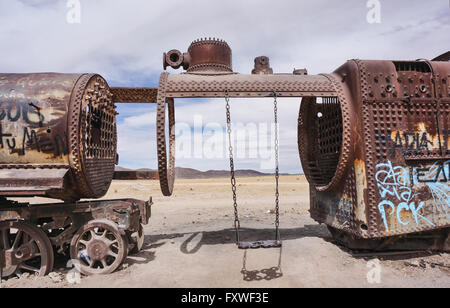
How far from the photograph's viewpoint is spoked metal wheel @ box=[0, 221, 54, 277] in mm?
5645

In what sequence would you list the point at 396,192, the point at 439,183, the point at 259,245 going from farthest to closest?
the point at 439,183 < the point at 396,192 < the point at 259,245

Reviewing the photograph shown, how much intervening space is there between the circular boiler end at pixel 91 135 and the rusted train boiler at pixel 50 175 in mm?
21

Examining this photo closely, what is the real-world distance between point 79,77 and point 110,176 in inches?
101

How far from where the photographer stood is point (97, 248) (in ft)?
18.8

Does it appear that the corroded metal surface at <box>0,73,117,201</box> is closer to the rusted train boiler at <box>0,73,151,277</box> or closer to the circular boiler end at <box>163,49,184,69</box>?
the rusted train boiler at <box>0,73,151,277</box>

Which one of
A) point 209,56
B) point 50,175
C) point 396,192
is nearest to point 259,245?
point 396,192

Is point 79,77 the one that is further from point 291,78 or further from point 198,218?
point 198,218

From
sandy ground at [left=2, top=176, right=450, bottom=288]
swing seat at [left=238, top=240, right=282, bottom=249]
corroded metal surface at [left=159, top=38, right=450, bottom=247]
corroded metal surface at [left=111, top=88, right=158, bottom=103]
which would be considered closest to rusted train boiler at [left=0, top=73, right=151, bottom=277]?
sandy ground at [left=2, top=176, right=450, bottom=288]

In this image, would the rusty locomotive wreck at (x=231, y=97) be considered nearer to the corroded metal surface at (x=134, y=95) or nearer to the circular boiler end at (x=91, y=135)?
the circular boiler end at (x=91, y=135)

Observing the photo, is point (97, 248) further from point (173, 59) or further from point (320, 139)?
point (320, 139)

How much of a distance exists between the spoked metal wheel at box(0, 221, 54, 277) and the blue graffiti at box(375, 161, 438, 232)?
6695mm

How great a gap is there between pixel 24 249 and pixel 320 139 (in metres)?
7.20

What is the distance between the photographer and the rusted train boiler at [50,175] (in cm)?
563

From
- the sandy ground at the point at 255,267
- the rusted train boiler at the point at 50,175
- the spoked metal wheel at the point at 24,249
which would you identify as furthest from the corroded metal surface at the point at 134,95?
the sandy ground at the point at 255,267
